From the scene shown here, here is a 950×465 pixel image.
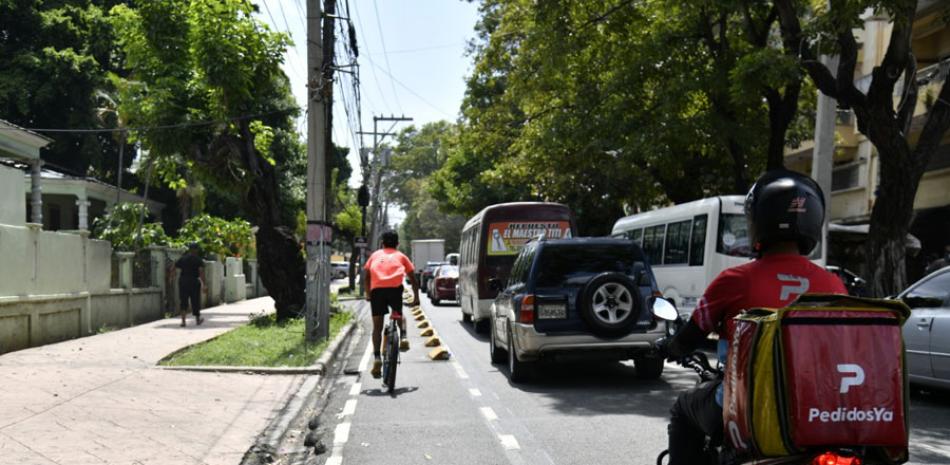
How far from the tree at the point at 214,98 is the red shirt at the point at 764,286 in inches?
630

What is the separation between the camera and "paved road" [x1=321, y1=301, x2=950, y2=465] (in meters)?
6.50

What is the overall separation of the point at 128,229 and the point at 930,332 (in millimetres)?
24334

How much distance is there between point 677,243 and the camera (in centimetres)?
1667

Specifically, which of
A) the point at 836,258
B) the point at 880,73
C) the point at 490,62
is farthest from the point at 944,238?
the point at 490,62

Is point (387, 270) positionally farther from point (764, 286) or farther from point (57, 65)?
point (57, 65)

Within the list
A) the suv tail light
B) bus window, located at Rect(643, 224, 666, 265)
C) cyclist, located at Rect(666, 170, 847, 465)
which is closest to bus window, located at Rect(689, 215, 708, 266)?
bus window, located at Rect(643, 224, 666, 265)

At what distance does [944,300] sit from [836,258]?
14.4m

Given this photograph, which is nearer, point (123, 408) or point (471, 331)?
point (123, 408)

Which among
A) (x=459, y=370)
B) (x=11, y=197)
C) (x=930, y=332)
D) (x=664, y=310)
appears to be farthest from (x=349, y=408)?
(x=11, y=197)

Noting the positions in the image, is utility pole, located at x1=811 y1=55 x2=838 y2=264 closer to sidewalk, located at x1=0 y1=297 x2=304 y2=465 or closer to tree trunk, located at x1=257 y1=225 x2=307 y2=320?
sidewalk, located at x1=0 y1=297 x2=304 y2=465

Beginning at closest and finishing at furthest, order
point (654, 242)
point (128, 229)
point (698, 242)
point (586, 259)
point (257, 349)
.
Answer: point (586, 259) → point (257, 349) → point (698, 242) → point (654, 242) → point (128, 229)

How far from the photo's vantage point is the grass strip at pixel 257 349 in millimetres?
11586

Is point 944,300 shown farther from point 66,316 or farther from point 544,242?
point 66,316

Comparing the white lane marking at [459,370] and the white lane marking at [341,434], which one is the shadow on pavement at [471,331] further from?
the white lane marking at [341,434]
